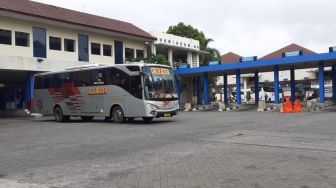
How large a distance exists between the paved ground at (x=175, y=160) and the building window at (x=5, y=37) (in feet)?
53.9

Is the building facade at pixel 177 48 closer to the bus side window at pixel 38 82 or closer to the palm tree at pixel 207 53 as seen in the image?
the palm tree at pixel 207 53

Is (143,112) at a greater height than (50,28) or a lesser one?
lesser

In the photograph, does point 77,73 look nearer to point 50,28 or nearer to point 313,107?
point 50,28

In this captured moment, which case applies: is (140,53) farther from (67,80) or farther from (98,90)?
(98,90)

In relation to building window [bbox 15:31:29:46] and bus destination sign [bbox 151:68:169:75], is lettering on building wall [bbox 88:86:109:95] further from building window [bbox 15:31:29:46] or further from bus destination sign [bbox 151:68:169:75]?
building window [bbox 15:31:29:46]

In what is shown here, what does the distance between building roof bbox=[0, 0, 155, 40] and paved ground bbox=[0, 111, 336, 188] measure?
1758 cm

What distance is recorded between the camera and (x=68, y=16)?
35062 millimetres

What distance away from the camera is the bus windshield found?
2048 centimetres

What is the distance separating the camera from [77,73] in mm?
23656

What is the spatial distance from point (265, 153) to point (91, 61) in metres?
28.0

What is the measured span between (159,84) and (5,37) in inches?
595

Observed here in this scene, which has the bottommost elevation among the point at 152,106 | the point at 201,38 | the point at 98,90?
the point at 152,106

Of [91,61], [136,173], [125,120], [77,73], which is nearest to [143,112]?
[125,120]

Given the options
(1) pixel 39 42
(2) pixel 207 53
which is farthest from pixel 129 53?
(2) pixel 207 53
